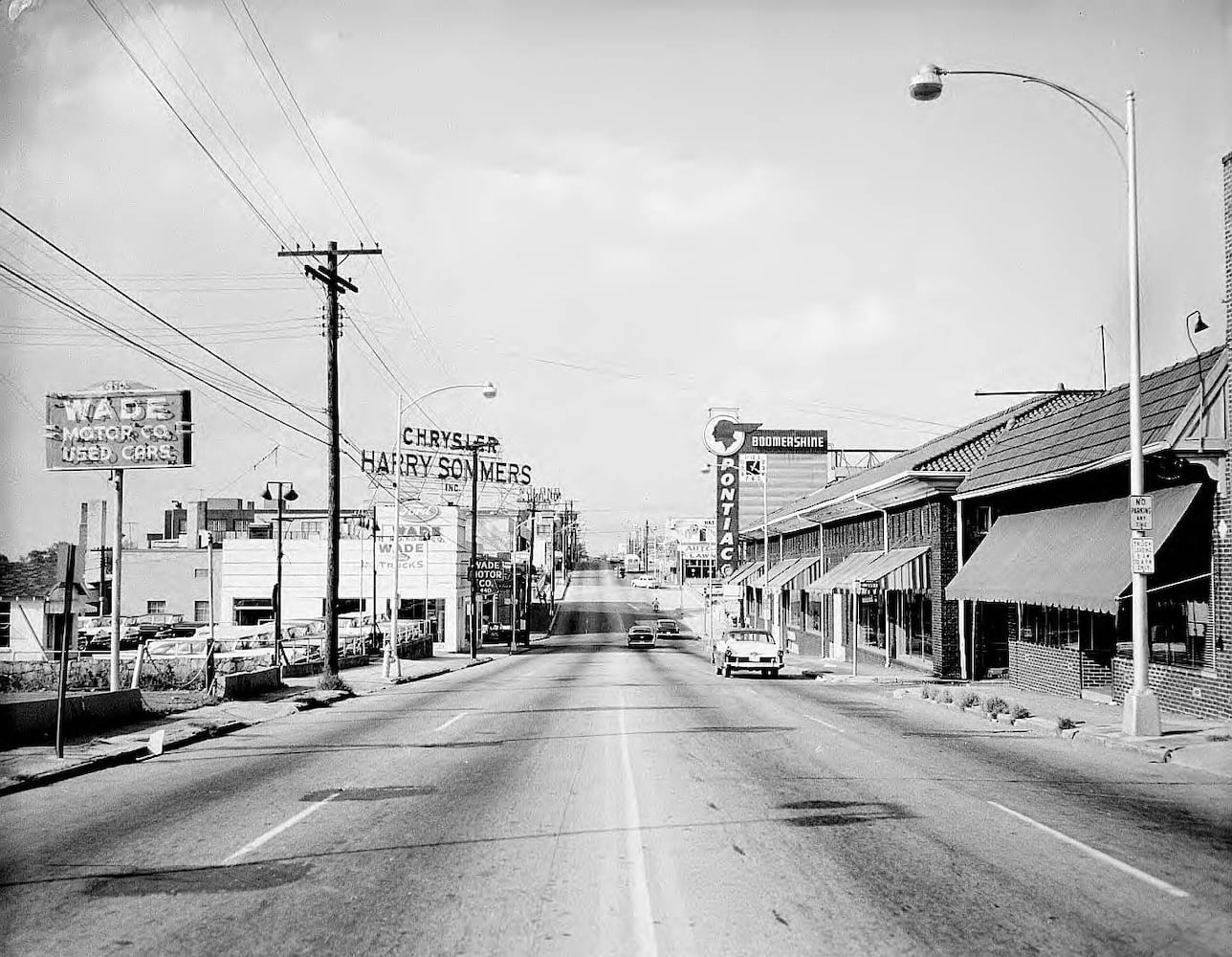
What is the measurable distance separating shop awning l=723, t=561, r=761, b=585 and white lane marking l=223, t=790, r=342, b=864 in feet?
184

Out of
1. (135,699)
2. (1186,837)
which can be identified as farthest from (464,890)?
(135,699)

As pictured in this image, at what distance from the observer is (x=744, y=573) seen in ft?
236

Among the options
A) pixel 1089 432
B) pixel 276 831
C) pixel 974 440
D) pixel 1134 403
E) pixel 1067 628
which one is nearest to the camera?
pixel 276 831

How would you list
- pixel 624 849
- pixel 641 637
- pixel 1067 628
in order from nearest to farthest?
pixel 624 849, pixel 1067 628, pixel 641 637

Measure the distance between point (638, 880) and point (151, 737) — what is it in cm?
1131

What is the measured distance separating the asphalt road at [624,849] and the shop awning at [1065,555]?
13.5ft

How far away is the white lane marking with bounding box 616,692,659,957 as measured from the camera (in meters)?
6.89

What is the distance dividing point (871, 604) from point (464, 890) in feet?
124

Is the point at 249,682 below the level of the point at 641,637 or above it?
above

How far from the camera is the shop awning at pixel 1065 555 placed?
762 inches

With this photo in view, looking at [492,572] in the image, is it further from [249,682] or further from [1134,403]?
[1134,403]

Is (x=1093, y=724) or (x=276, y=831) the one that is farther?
(x=1093, y=724)

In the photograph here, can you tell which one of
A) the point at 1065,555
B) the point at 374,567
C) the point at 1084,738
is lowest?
the point at 1084,738

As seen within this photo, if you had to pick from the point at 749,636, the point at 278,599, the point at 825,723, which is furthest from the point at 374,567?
the point at 825,723
